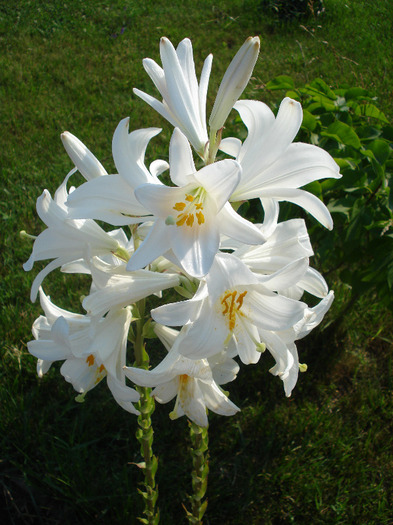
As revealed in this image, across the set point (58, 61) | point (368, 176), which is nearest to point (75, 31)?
point (58, 61)

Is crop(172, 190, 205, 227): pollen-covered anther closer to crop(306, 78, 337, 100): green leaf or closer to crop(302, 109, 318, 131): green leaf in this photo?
crop(302, 109, 318, 131): green leaf

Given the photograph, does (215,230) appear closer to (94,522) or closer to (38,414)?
(94,522)

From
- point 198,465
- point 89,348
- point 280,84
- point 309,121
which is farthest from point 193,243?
point 280,84

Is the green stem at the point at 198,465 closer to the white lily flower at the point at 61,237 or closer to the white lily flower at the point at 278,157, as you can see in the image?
the white lily flower at the point at 61,237

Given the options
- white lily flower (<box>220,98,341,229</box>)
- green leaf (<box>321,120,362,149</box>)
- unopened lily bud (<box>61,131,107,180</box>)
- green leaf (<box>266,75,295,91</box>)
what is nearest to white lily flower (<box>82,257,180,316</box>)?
unopened lily bud (<box>61,131,107,180</box>)

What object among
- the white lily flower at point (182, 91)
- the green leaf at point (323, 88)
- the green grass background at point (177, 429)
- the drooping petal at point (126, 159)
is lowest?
the green grass background at point (177, 429)

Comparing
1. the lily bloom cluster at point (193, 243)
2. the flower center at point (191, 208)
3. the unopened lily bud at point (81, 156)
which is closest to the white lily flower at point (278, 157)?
the lily bloom cluster at point (193, 243)

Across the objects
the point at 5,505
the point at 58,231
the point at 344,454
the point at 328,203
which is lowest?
the point at 5,505
